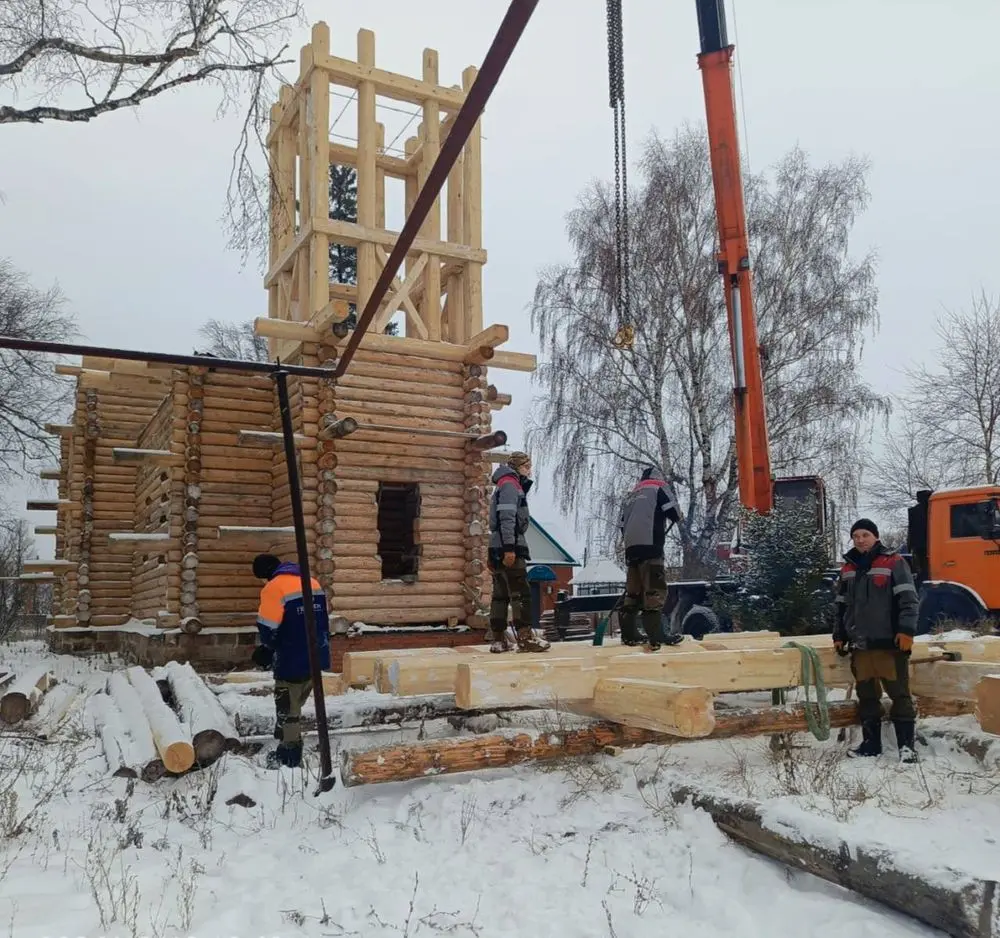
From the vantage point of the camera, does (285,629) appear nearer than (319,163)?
Yes

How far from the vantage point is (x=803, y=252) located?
76.4 feet

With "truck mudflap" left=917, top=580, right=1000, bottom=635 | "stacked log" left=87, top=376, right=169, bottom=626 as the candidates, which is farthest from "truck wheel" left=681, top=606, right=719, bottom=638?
"stacked log" left=87, top=376, right=169, bottom=626

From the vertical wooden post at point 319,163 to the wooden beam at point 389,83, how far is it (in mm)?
176

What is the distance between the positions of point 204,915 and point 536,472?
21194 millimetres

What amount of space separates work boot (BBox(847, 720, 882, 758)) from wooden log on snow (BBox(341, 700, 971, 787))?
43 centimetres

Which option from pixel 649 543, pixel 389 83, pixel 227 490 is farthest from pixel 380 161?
pixel 649 543

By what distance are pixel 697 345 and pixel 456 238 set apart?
373 inches

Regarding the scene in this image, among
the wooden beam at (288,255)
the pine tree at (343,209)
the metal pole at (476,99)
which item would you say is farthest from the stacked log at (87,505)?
the metal pole at (476,99)

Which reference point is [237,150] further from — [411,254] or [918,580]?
[918,580]

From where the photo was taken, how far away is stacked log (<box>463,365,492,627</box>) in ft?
48.3

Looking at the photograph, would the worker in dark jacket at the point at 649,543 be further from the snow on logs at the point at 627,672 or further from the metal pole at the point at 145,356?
the metal pole at the point at 145,356

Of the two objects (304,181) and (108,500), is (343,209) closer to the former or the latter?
(108,500)

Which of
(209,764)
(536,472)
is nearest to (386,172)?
(536,472)

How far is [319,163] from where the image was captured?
47.2 feet
